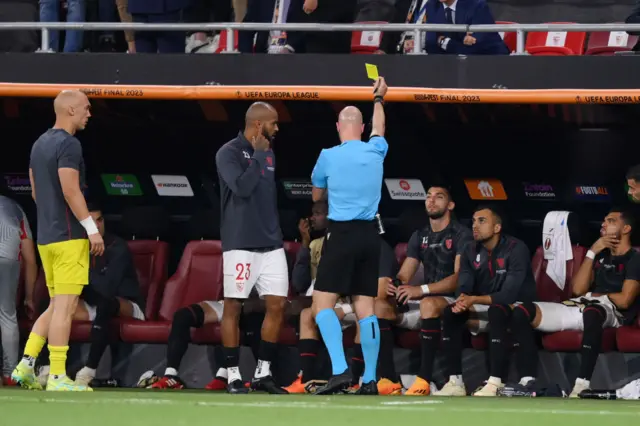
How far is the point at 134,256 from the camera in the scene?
428 inches

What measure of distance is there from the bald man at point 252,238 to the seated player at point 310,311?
0.55 meters

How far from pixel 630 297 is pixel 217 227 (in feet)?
12.7

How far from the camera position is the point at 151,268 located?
35.6 ft

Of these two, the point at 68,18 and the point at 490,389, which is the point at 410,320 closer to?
the point at 490,389

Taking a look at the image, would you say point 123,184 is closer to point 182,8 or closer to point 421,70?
point 182,8

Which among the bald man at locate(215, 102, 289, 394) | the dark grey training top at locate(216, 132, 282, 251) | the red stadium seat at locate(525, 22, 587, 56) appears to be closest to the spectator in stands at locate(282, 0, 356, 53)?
the bald man at locate(215, 102, 289, 394)

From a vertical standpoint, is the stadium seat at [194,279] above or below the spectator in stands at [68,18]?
below

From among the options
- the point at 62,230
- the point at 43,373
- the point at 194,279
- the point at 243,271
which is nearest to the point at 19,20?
the point at 194,279

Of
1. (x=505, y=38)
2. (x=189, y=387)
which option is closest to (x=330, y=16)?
(x=505, y=38)

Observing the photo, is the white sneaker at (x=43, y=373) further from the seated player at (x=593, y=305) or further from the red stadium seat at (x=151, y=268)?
the seated player at (x=593, y=305)

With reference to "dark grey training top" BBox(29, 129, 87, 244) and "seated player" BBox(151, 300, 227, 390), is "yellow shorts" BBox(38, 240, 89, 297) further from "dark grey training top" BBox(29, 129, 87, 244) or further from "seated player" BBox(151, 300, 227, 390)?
"seated player" BBox(151, 300, 227, 390)

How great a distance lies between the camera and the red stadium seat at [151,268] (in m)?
10.6

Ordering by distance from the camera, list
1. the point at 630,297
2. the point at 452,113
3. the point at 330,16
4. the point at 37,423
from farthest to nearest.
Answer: the point at 452,113, the point at 330,16, the point at 630,297, the point at 37,423

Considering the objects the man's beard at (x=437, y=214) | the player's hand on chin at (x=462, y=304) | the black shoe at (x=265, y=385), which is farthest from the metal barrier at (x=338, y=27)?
the black shoe at (x=265, y=385)
